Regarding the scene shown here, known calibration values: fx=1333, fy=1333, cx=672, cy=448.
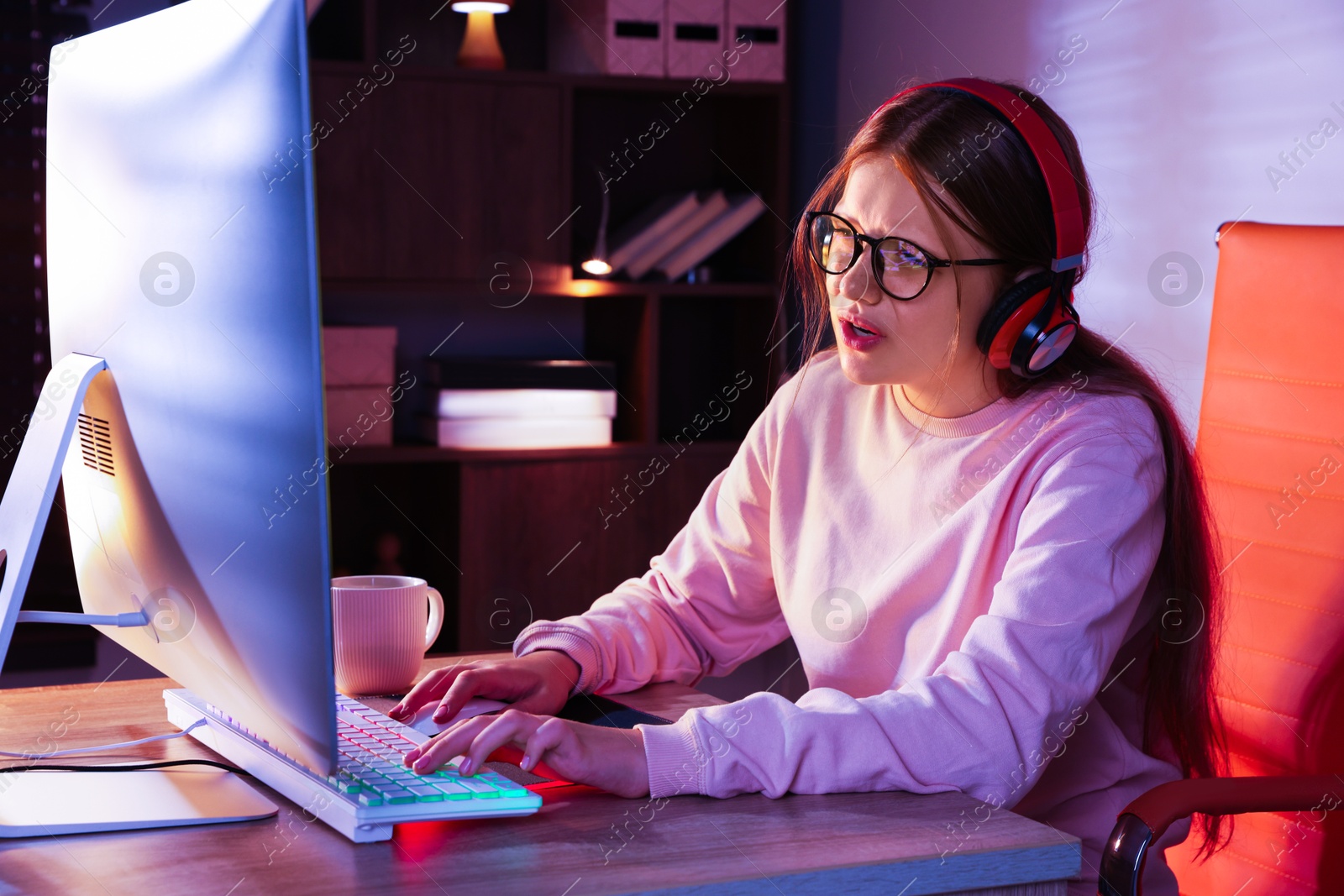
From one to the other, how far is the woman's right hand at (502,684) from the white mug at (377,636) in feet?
0.11

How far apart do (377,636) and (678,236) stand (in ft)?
6.21

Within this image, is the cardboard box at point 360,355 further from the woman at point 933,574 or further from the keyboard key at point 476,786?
the keyboard key at point 476,786

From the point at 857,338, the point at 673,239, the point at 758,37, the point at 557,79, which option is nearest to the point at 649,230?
the point at 673,239

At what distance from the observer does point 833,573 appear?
4.40 ft

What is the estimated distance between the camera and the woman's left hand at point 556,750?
89cm

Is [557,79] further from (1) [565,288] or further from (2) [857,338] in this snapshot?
(2) [857,338]

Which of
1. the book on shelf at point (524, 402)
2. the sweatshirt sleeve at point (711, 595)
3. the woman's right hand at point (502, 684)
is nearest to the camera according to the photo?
the woman's right hand at point (502, 684)

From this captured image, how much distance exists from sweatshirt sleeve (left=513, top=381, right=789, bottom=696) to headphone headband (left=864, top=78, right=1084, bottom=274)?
0.41 meters

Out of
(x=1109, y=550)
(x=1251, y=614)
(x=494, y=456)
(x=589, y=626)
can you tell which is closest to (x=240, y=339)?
(x=589, y=626)

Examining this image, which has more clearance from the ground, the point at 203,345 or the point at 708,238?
the point at 708,238

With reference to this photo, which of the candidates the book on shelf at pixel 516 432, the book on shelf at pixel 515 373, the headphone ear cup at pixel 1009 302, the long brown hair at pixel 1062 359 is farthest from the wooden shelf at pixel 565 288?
the headphone ear cup at pixel 1009 302

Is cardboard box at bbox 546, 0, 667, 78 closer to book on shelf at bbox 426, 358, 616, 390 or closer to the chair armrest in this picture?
book on shelf at bbox 426, 358, 616, 390

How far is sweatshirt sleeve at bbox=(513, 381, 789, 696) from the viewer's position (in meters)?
1.32

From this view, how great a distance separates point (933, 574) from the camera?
1235 millimetres
